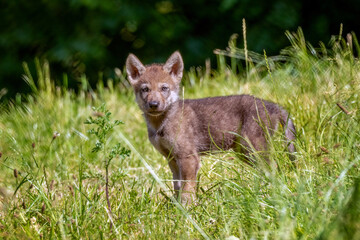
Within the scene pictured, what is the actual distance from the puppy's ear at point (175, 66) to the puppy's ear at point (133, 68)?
208 millimetres

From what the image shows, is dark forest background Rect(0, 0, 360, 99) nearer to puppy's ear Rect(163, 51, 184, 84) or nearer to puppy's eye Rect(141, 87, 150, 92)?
puppy's ear Rect(163, 51, 184, 84)

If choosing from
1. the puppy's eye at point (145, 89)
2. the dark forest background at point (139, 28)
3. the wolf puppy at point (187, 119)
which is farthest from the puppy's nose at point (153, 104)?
the dark forest background at point (139, 28)

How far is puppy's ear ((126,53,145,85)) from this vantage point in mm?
4871

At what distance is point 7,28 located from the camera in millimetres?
10430

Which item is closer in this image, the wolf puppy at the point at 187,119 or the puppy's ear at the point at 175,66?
the wolf puppy at the point at 187,119

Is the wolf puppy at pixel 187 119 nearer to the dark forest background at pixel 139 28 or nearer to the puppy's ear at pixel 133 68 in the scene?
the puppy's ear at pixel 133 68

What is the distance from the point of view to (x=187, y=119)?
470 centimetres

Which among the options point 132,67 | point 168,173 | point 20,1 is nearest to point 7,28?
point 20,1

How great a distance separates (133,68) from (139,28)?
18.2ft

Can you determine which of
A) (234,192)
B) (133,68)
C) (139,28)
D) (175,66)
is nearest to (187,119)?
(175,66)

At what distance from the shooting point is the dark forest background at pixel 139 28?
28.5 ft

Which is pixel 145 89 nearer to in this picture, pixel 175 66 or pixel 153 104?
pixel 153 104

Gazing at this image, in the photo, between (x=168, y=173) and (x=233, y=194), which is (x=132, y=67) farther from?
(x=233, y=194)

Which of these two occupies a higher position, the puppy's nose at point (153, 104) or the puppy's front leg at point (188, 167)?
the puppy's nose at point (153, 104)
